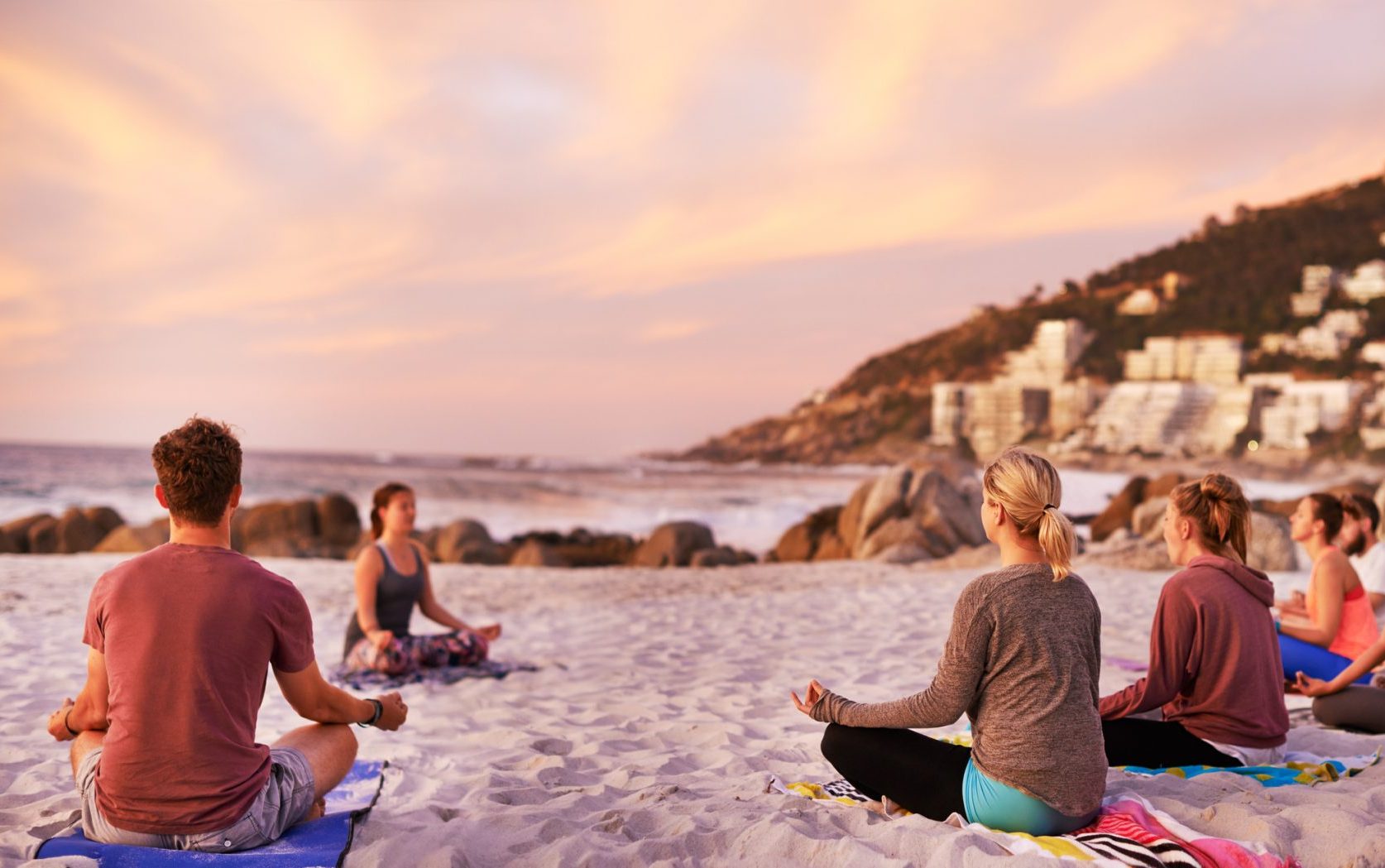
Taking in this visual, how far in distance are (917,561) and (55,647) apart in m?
11.1

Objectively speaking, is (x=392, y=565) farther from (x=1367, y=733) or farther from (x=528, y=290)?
(x=528, y=290)

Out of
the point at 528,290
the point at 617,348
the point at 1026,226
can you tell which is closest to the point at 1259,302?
the point at 1026,226

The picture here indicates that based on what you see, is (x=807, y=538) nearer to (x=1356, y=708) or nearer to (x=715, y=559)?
(x=715, y=559)

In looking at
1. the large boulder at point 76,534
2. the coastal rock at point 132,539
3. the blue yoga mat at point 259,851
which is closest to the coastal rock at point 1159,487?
the coastal rock at point 132,539

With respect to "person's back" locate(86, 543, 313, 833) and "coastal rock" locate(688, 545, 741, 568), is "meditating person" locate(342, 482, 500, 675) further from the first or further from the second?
"coastal rock" locate(688, 545, 741, 568)

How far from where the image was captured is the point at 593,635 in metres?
7.78

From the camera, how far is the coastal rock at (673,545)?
1650 cm

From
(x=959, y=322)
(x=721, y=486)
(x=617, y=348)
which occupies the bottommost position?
(x=721, y=486)

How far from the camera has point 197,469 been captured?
236 cm

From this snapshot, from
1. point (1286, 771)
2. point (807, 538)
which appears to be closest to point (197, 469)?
point (1286, 771)

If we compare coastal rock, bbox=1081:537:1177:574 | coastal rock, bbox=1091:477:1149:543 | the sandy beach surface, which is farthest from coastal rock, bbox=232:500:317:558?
coastal rock, bbox=1091:477:1149:543

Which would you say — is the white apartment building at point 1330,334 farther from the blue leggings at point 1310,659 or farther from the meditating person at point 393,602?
the meditating person at point 393,602

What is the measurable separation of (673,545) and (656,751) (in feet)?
41.1

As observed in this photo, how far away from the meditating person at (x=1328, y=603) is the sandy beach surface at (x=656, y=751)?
1.59 feet
